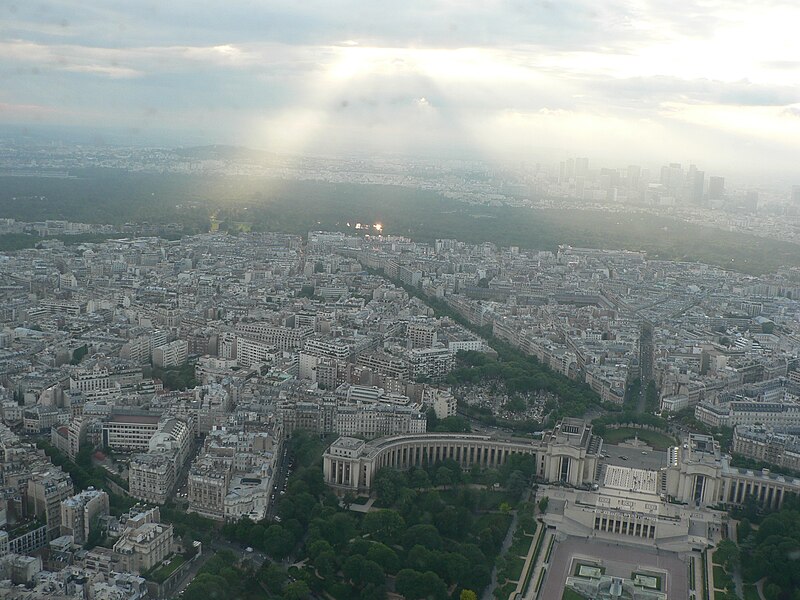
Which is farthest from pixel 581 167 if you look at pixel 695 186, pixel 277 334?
pixel 277 334

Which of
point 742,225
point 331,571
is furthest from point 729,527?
point 742,225

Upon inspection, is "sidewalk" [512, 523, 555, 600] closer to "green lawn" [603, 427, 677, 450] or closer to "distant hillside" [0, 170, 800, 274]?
"green lawn" [603, 427, 677, 450]

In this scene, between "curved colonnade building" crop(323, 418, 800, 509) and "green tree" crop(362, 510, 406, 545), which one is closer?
"green tree" crop(362, 510, 406, 545)

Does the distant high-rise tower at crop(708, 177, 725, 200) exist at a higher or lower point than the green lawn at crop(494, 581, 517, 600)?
higher

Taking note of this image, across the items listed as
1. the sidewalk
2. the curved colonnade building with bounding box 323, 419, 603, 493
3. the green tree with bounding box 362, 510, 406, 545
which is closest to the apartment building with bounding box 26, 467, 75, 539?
the curved colonnade building with bounding box 323, 419, 603, 493

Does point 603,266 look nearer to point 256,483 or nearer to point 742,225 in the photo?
point 742,225

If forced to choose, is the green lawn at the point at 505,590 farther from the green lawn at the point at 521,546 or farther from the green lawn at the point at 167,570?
the green lawn at the point at 167,570

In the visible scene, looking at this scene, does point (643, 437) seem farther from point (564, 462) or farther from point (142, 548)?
point (142, 548)
